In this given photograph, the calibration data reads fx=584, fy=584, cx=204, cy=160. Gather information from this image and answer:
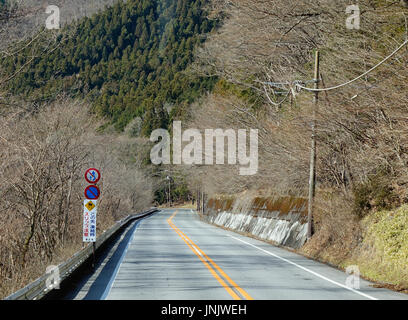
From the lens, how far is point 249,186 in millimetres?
49094

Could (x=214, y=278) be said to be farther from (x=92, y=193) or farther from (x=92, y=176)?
(x=92, y=176)

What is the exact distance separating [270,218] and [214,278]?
19.4 m

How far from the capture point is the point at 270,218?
3409cm

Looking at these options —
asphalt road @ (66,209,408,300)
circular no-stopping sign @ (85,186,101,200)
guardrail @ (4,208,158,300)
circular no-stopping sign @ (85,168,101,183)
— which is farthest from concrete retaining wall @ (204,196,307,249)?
guardrail @ (4,208,158,300)

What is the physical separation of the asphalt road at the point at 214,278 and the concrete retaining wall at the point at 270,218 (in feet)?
12.3

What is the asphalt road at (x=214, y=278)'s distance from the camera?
40.4ft

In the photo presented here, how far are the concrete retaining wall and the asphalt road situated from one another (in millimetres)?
3747

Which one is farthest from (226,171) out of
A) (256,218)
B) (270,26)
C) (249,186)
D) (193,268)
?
(193,268)

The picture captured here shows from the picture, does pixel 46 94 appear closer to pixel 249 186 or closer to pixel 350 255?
pixel 350 255

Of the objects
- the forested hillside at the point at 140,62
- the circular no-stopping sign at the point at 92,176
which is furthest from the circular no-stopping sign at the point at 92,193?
the forested hillside at the point at 140,62

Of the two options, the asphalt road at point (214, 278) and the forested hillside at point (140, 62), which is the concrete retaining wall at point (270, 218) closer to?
the asphalt road at point (214, 278)

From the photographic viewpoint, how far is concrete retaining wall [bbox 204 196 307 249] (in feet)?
89.8

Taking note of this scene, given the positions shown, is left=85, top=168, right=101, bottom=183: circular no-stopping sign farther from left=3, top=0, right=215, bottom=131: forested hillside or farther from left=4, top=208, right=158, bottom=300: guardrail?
left=3, top=0, right=215, bottom=131: forested hillside
